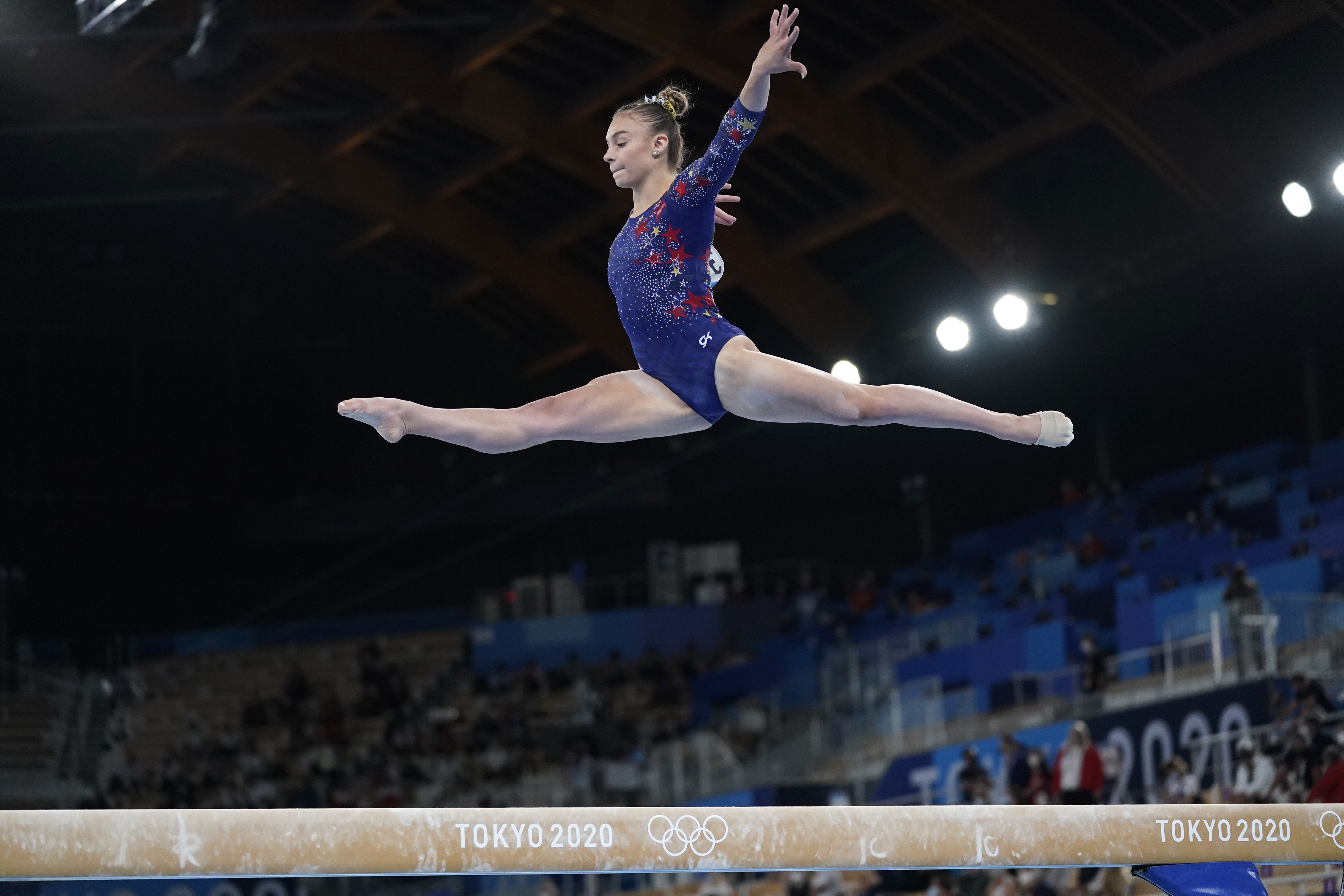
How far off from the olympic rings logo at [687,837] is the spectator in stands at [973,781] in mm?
7808

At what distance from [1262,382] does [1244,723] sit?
35.0 feet

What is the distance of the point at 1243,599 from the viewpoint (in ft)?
41.5

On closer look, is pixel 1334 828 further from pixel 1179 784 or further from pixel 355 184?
pixel 355 184

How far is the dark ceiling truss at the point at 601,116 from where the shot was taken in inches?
627

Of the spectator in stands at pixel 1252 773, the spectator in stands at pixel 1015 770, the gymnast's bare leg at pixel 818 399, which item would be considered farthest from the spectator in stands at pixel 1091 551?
the gymnast's bare leg at pixel 818 399

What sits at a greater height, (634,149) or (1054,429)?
(634,149)

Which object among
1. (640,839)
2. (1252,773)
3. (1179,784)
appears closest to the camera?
(640,839)

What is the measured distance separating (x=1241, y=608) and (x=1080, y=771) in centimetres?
267

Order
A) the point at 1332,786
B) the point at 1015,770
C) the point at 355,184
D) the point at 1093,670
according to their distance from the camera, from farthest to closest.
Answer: the point at 355,184, the point at 1093,670, the point at 1015,770, the point at 1332,786

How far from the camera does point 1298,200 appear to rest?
1295cm

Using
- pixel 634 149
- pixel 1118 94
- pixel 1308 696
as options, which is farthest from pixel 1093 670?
pixel 634 149

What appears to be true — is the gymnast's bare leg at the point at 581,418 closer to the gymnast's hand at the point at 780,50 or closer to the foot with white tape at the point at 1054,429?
the gymnast's hand at the point at 780,50

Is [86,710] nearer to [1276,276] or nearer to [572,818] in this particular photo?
[1276,276]

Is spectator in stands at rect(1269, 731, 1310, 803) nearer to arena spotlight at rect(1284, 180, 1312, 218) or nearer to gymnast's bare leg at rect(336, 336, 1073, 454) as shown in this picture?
arena spotlight at rect(1284, 180, 1312, 218)
